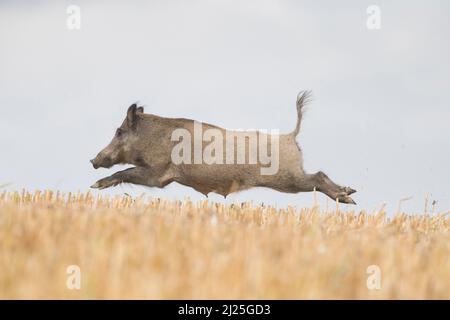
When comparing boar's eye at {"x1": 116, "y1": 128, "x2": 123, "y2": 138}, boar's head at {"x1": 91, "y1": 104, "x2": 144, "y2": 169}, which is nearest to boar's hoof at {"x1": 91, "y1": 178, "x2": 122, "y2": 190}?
boar's head at {"x1": 91, "y1": 104, "x2": 144, "y2": 169}

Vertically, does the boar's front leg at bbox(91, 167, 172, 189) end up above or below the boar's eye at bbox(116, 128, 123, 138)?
below

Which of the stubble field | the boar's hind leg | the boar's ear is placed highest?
the boar's ear

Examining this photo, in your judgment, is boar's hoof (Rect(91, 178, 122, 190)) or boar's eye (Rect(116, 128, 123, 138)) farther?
boar's eye (Rect(116, 128, 123, 138))

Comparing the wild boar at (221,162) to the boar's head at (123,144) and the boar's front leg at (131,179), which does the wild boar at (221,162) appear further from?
the boar's head at (123,144)

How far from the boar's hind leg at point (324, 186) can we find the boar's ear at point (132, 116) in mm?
2781

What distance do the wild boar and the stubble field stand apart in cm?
495

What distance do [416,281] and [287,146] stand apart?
21.6 feet

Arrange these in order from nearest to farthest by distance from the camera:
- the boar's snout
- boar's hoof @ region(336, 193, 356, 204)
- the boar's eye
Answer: boar's hoof @ region(336, 193, 356, 204), the boar's eye, the boar's snout

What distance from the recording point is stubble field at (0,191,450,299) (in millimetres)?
3336

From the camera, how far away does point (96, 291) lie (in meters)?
3.33

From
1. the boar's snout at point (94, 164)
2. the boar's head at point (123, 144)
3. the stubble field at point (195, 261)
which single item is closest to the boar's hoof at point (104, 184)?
the boar's head at point (123, 144)

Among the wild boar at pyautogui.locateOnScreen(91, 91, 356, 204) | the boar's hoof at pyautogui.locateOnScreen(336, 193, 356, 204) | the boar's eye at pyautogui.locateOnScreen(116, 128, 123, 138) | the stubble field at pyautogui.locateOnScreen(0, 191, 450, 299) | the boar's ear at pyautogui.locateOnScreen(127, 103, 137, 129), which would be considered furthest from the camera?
the boar's eye at pyautogui.locateOnScreen(116, 128, 123, 138)

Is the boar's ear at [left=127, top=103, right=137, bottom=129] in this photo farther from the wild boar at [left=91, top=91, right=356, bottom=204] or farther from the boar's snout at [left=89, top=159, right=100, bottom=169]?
the boar's snout at [left=89, top=159, right=100, bottom=169]
